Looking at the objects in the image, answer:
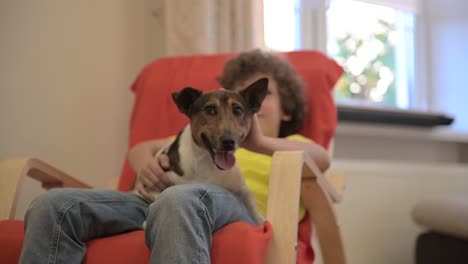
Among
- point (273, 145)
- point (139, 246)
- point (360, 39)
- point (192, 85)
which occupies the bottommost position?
point (139, 246)

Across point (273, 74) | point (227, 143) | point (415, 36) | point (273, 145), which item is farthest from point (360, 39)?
point (227, 143)

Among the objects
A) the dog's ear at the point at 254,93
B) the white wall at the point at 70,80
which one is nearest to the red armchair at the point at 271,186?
the dog's ear at the point at 254,93

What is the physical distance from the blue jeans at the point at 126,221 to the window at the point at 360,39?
4.50 ft

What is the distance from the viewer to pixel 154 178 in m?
1.07

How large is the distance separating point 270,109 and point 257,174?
199 millimetres

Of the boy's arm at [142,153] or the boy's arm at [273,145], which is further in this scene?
the boy's arm at [142,153]

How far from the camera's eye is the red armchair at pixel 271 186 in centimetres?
90

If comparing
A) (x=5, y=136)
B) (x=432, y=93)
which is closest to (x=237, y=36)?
(x=5, y=136)

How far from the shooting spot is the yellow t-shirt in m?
1.27

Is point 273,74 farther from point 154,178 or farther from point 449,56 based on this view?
point 449,56

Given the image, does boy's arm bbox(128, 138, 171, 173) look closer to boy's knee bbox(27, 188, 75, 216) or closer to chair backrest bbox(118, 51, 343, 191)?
chair backrest bbox(118, 51, 343, 191)

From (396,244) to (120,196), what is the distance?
4.68 feet

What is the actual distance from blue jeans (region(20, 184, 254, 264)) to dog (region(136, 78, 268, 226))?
51 mm

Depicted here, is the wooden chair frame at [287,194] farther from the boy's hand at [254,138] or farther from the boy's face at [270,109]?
the boy's face at [270,109]
